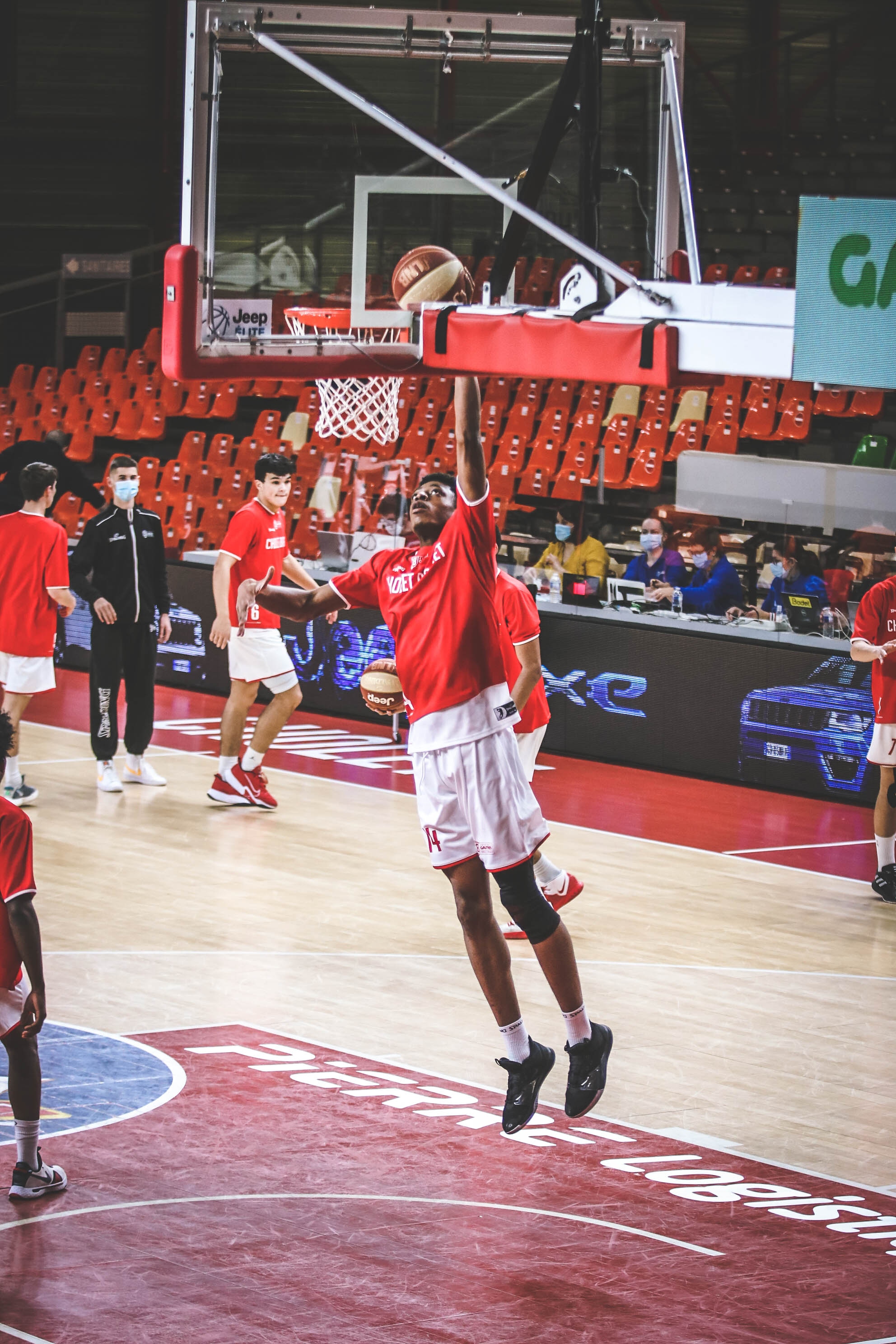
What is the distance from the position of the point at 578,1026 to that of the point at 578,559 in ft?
31.1

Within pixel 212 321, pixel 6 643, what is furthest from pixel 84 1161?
pixel 6 643

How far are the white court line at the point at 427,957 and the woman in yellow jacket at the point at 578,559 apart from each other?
6715 millimetres

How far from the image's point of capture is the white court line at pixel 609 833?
1084 centimetres

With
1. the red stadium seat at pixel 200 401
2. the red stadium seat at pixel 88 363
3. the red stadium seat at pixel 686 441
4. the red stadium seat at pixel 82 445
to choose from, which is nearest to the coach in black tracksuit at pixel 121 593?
the red stadium seat at pixel 686 441

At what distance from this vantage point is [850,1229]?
557cm

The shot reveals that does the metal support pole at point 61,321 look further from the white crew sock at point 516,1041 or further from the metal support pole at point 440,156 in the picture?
the white crew sock at point 516,1041

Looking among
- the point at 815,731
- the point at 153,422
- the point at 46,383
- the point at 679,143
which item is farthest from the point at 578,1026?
the point at 46,383

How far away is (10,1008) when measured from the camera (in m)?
5.31

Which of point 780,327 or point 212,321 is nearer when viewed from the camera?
point 780,327

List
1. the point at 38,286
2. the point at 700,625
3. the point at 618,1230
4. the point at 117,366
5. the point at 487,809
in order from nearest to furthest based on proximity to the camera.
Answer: the point at 618,1230 < the point at 487,809 < the point at 700,625 < the point at 117,366 < the point at 38,286

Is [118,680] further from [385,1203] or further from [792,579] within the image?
[385,1203]

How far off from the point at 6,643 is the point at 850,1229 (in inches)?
281

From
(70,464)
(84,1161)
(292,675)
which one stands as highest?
(70,464)

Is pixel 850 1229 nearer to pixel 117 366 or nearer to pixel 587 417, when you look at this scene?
pixel 587 417
